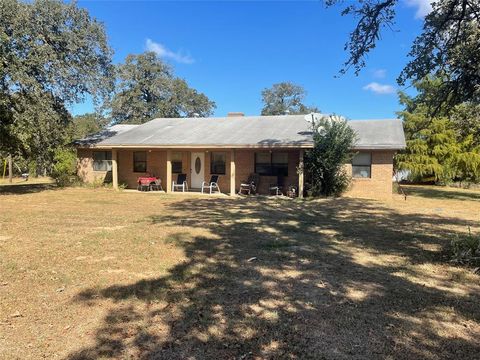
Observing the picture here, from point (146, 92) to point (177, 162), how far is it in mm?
22360

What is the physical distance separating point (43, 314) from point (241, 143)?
1315 centimetres

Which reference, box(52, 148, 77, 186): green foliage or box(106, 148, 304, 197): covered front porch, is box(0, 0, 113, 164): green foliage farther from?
box(106, 148, 304, 197): covered front porch

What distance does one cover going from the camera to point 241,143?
54.4 ft

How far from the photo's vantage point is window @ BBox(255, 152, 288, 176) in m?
17.6

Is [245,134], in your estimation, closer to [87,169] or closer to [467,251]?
[87,169]

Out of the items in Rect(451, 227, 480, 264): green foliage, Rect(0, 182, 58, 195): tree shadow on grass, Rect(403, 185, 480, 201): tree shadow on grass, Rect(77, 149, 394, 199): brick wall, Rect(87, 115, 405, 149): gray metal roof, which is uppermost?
Rect(87, 115, 405, 149): gray metal roof

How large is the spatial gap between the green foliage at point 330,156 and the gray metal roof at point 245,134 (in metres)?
0.53

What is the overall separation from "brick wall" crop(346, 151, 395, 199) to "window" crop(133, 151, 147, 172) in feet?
34.8

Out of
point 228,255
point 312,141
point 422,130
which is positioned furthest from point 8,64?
point 422,130

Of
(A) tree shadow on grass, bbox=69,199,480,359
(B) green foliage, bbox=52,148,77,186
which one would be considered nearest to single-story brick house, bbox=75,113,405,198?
(B) green foliage, bbox=52,148,77,186

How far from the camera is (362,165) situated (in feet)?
54.4

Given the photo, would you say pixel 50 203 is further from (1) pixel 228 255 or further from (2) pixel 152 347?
(2) pixel 152 347

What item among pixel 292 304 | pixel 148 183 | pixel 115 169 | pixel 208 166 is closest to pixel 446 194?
pixel 208 166

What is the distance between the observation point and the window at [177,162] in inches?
771
